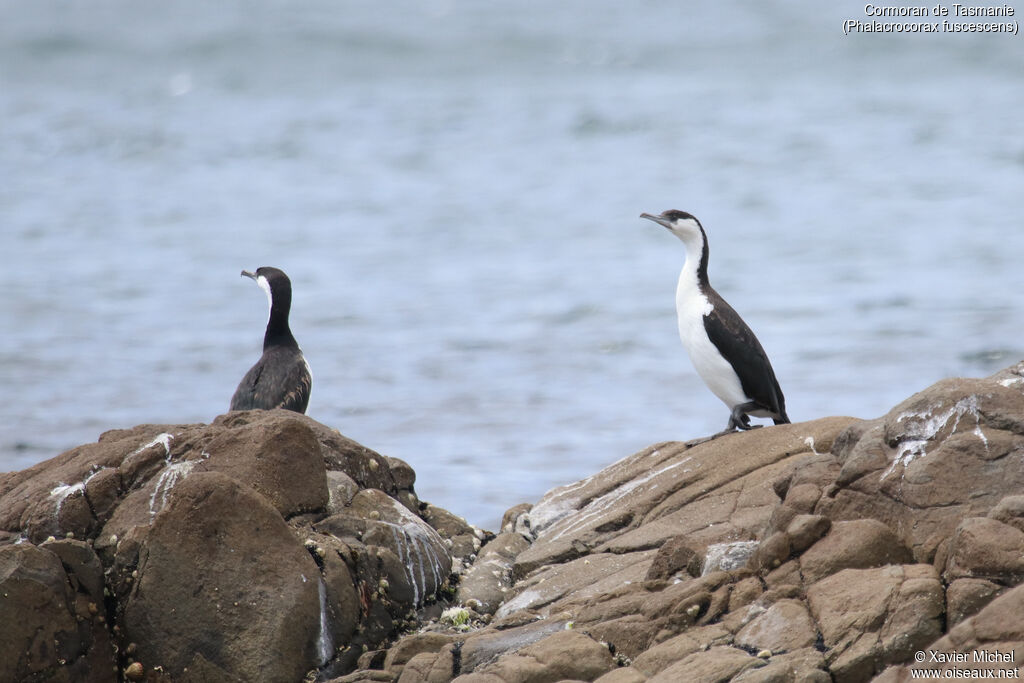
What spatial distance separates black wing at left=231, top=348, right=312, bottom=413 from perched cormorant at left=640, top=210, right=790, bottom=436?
2.78m

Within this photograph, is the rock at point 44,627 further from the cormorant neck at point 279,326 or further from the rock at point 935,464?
the cormorant neck at point 279,326

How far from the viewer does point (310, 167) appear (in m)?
32.5

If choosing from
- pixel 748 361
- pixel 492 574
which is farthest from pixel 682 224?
pixel 492 574

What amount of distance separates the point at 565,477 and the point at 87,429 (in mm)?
6485

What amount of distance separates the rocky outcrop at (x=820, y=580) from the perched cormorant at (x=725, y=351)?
191cm

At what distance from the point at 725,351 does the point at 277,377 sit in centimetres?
321

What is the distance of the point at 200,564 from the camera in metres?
6.36

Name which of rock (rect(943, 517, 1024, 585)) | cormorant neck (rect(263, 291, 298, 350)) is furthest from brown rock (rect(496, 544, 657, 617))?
cormorant neck (rect(263, 291, 298, 350))

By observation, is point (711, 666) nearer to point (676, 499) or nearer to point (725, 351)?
point (676, 499)

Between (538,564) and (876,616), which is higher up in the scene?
(876,616)

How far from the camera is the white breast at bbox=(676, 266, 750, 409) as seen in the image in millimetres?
9336

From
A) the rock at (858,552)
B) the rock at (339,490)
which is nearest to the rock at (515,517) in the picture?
the rock at (339,490)

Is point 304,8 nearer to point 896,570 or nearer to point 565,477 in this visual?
point 565,477

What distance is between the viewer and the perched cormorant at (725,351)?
918 cm
